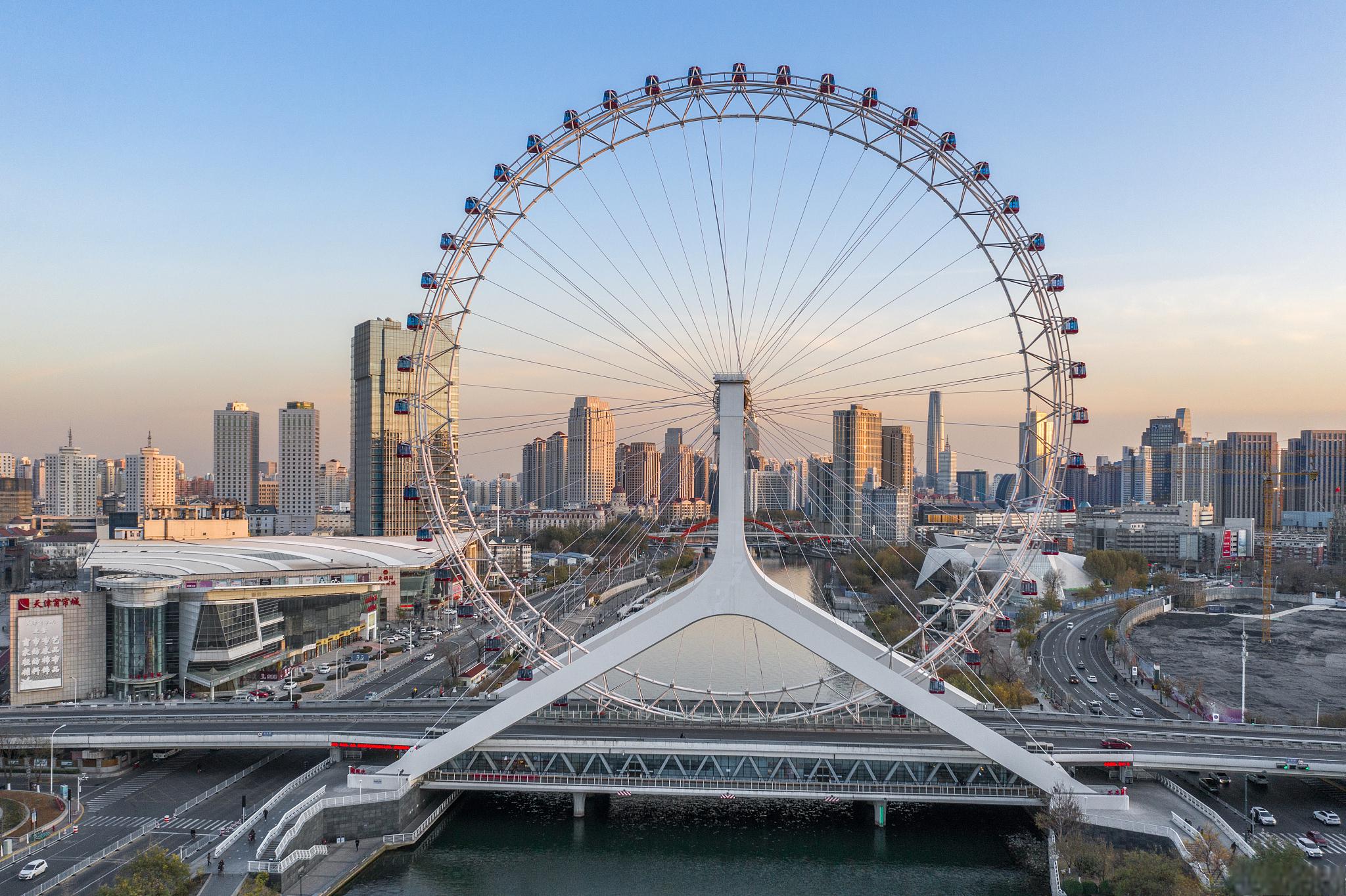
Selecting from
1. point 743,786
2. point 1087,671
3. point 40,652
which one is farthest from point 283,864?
point 1087,671

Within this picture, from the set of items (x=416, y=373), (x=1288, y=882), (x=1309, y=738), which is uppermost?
(x=416, y=373)

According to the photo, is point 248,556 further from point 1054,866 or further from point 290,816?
point 1054,866

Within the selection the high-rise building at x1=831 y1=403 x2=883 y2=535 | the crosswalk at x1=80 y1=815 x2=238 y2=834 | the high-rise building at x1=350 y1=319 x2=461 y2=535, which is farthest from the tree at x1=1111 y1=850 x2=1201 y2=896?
the high-rise building at x1=350 y1=319 x2=461 y2=535

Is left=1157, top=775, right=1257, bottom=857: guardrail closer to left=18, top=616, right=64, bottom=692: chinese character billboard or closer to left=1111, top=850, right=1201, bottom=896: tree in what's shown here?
left=1111, top=850, right=1201, bottom=896: tree

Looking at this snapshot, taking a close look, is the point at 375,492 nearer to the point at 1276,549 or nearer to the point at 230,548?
the point at 230,548

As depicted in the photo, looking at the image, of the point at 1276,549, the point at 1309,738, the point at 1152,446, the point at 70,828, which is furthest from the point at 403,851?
the point at 1152,446

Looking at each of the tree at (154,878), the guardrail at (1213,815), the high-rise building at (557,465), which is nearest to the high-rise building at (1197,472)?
the high-rise building at (557,465)
